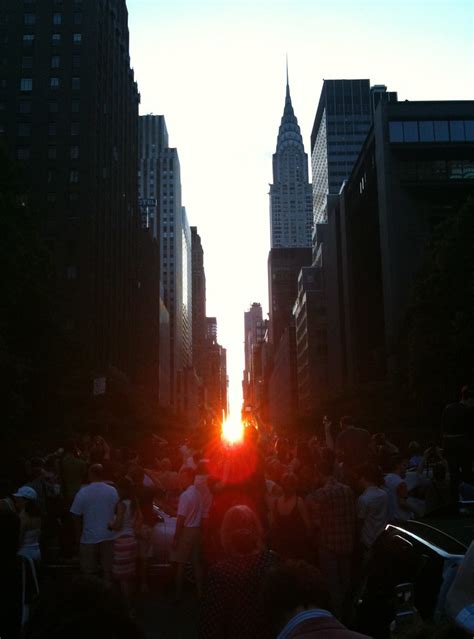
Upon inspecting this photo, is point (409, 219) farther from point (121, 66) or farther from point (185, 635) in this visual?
point (185, 635)

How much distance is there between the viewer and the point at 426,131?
6469 cm

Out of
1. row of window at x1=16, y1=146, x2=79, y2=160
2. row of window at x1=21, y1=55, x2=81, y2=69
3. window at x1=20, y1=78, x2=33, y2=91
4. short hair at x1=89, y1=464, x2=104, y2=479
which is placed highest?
row of window at x1=21, y1=55, x2=81, y2=69

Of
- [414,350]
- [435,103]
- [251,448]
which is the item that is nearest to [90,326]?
[435,103]

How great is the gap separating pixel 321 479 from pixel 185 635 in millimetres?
3270

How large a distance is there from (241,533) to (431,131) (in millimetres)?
64751

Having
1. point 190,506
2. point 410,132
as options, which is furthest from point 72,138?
point 190,506

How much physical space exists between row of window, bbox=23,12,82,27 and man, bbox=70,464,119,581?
265ft

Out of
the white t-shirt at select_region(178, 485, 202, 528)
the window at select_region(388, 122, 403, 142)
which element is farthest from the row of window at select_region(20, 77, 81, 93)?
the white t-shirt at select_region(178, 485, 202, 528)

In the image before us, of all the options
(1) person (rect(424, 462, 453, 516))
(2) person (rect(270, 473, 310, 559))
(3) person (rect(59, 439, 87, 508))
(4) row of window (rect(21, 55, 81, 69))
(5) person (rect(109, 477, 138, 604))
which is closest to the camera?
(2) person (rect(270, 473, 310, 559))

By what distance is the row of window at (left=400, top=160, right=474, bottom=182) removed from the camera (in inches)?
2544

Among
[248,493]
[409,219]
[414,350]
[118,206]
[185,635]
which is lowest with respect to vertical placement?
[185,635]

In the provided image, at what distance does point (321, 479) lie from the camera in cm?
1074

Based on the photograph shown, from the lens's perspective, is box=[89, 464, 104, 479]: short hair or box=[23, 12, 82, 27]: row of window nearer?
box=[89, 464, 104, 479]: short hair

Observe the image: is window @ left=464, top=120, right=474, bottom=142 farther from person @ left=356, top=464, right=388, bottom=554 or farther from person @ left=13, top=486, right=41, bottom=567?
person @ left=13, top=486, right=41, bottom=567
